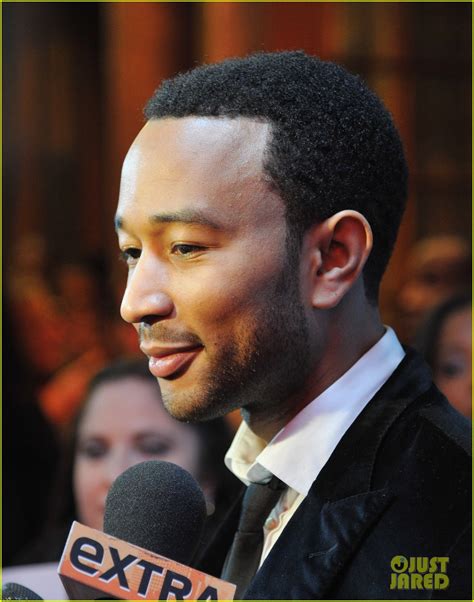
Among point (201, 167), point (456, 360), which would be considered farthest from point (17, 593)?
point (456, 360)

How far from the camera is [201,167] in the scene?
157 centimetres

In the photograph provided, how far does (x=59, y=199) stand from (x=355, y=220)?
807 cm

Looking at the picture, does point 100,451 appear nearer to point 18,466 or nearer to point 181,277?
point 18,466

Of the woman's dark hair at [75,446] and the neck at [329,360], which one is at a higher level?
the neck at [329,360]

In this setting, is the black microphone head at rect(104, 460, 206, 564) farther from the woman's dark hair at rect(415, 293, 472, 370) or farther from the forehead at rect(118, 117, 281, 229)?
the woman's dark hair at rect(415, 293, 472, 370)

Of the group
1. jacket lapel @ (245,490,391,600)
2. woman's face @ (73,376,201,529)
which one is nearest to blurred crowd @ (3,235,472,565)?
woman's face @ (73,376,201,529)

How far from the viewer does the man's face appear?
1.55 metres

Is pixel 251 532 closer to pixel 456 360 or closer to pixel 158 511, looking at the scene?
pixel 158 511

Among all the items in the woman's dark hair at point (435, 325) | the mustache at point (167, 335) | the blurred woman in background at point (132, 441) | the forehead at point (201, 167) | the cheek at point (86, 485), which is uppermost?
the forehead at point (201, 167)

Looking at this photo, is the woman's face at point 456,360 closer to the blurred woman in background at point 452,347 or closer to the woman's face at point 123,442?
the blurred woman in background at point 452,347

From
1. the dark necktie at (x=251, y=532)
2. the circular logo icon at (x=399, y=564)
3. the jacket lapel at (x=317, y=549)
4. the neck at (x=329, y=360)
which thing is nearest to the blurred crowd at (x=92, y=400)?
the dark necktie at (x=251, y=532)

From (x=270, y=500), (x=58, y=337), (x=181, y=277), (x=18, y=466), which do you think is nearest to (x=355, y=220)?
(x=181, y=277)

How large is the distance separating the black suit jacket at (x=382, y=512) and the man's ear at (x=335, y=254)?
18 centimetres

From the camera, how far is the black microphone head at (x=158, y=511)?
1574 mm
